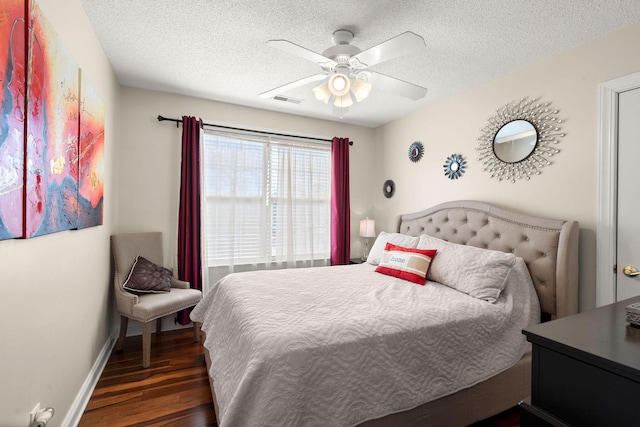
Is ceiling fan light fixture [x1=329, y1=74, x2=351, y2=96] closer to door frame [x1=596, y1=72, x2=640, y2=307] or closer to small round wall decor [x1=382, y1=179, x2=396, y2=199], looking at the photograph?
door frame [x1=596, y1=72, x2=640, y2=307]

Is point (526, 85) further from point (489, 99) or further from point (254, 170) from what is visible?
point (254, 170)

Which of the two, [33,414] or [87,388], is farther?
[87,388]

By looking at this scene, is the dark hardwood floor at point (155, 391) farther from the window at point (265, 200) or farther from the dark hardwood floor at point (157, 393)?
the window at point (265, 200)

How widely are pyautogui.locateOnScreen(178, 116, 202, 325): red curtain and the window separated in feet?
0.55

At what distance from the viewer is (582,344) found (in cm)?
88

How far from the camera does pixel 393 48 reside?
160cm

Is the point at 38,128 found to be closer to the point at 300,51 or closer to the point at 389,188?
the point at 300,51

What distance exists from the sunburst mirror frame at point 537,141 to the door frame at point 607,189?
0.88ft

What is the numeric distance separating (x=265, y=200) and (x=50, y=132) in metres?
2.40

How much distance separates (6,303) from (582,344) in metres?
1.90

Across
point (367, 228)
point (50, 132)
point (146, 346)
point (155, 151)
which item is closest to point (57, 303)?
point (50, 132)

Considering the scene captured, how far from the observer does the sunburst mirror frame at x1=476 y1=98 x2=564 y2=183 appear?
7.41ft

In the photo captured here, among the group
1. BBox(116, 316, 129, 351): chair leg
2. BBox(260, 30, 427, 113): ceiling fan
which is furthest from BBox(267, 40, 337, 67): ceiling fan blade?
BBox(116, 316, 129, 351): chair leg

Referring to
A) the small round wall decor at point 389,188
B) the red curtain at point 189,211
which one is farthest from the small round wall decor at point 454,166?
the red curtain at point 189,211
